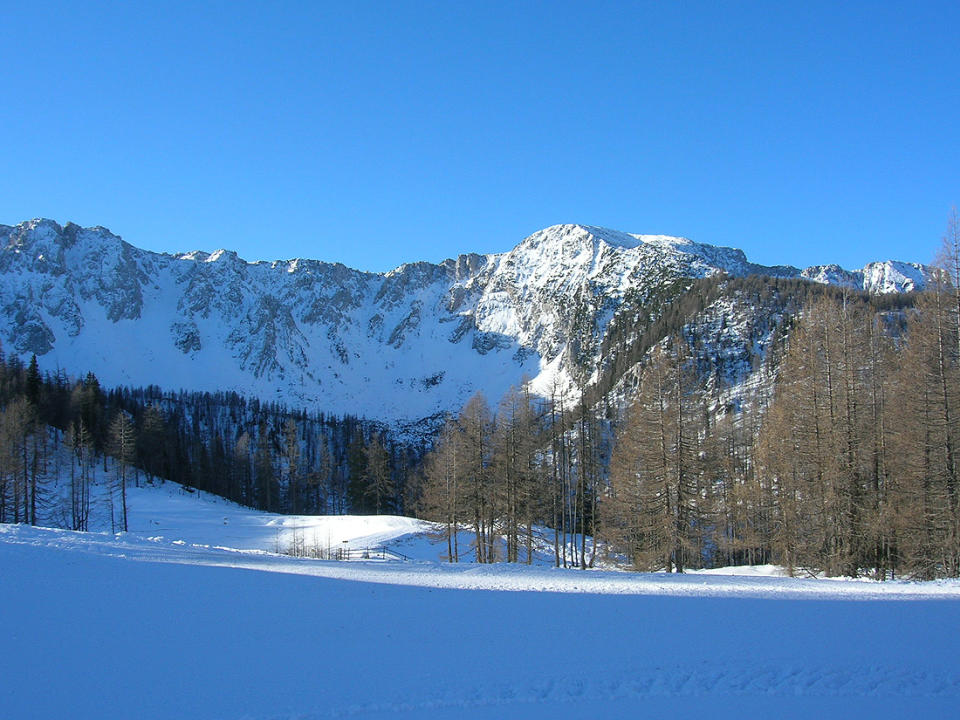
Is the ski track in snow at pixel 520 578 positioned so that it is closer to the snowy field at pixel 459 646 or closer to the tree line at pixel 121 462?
the snowy field at pixel 459 646

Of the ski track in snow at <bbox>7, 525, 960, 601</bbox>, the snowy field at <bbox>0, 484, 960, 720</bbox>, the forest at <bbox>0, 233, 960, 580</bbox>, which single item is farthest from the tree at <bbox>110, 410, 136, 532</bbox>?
the snowy field at <bbox>0, 484, 960, 720</bbox>

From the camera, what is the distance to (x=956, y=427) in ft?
74.6

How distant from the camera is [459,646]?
38.2ft

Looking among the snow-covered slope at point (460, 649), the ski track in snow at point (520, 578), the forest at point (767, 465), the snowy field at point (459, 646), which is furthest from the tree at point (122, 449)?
the snow-covered slope at point (460, 649)

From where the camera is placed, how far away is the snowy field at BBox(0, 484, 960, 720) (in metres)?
9.04

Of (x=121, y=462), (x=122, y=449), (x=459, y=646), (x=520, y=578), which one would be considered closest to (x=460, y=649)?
(x=459, y=646)

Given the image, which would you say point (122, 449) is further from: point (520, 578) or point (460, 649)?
point (460, 649)

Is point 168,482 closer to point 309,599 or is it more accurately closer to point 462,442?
point 462,442

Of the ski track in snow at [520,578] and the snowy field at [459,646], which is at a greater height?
the snowy field at [459,646]

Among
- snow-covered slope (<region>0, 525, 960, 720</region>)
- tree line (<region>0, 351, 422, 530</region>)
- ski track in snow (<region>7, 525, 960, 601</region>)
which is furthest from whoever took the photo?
tree line (<region>0, 351, 422, 530</region>)

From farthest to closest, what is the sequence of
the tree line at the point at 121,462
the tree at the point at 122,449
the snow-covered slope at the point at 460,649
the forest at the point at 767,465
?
the tree at the point at 122,449 → the tree line at the point at 121,462 → the forest at the point at 767,465 → the snow-covered slope at the point at 460,649

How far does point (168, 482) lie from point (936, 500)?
80.3 metres

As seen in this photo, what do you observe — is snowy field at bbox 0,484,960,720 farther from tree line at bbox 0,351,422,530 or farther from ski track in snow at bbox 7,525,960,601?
tree line at bbox 0,351,422,530

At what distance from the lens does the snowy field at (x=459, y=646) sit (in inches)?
356
